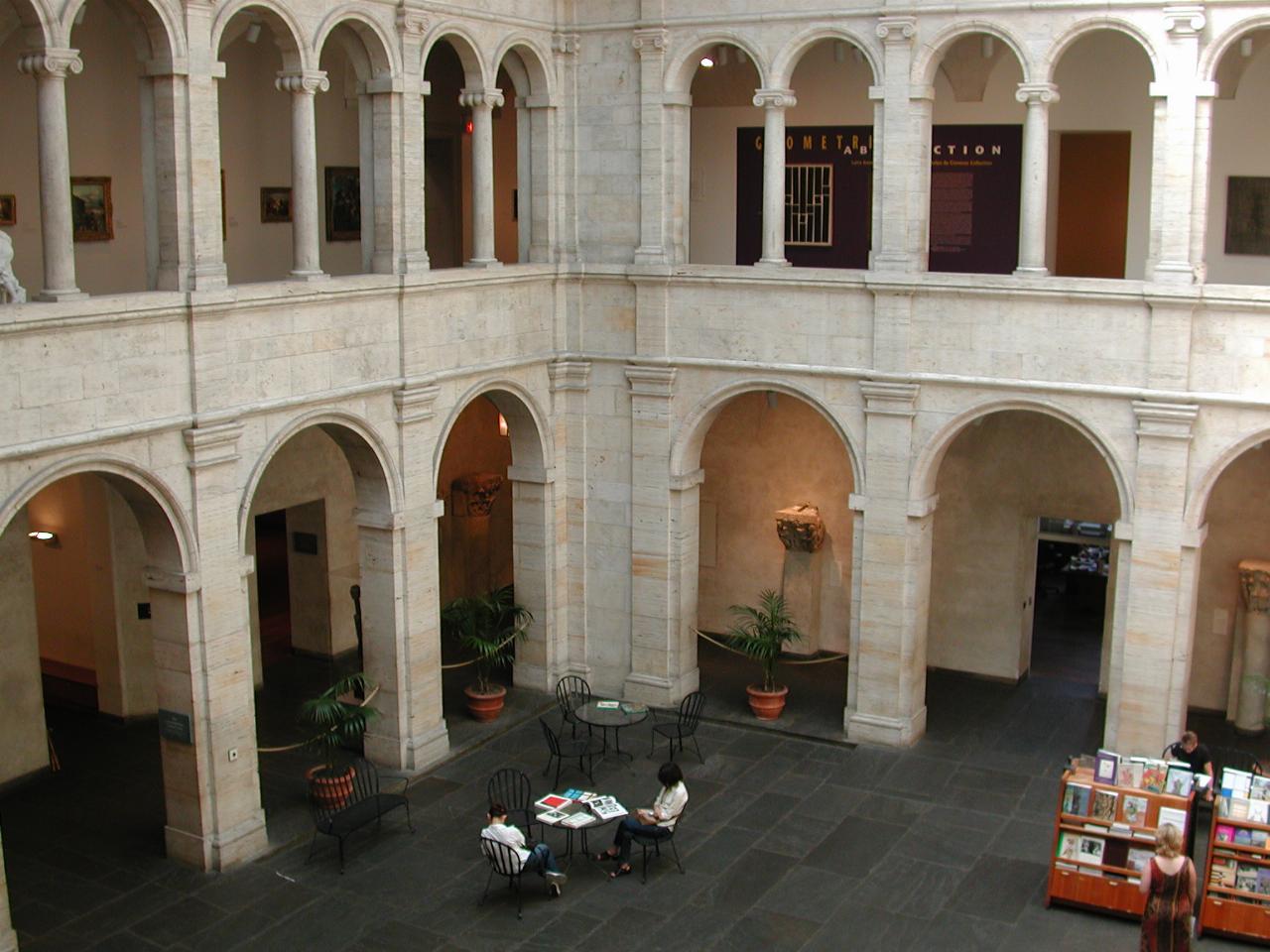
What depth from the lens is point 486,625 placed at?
2061cm

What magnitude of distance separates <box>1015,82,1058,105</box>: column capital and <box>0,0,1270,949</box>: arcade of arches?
144mm

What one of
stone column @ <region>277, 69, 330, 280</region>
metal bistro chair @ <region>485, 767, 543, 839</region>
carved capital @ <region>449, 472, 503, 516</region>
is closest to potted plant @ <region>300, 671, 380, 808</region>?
metal bistro chair @ <region>485, 767, 543, 839</region>

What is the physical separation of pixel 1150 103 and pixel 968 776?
30.6 feet

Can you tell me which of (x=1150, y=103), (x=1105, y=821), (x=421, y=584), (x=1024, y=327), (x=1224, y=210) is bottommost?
(x=1105, y=821)

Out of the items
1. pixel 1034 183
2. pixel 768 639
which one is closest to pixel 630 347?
pixel 768 639

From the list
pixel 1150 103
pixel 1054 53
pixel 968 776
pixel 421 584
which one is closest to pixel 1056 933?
pixel 968 776

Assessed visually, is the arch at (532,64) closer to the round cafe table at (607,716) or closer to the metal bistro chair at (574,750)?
the round cafe table at (607,716)

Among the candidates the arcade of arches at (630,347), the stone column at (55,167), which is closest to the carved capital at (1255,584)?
the arcade of arches at (630,347)

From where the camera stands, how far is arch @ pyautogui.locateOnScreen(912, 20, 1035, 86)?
58.0 ft

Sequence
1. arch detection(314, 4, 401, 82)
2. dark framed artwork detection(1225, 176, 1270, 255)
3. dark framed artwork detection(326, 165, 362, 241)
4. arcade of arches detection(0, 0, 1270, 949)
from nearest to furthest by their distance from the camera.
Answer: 1. arcade of arches detection(0, 0, 1270, 949)
2. arch detection(314, 4, 401, 82)
3. dark framed artwork detection(1225, 176, 1270, 255)
4. dark framed artwork detection(326, 165, 362, 241)

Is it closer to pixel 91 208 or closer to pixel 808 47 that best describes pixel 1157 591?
pixel 808 47

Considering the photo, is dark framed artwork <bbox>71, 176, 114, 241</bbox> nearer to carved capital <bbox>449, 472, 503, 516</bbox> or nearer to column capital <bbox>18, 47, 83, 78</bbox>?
column capital <bbox>18, 47, 83, 78</bbox>

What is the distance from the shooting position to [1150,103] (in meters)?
19.9

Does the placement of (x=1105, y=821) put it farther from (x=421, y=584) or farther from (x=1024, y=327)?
(x=421, y=584)
